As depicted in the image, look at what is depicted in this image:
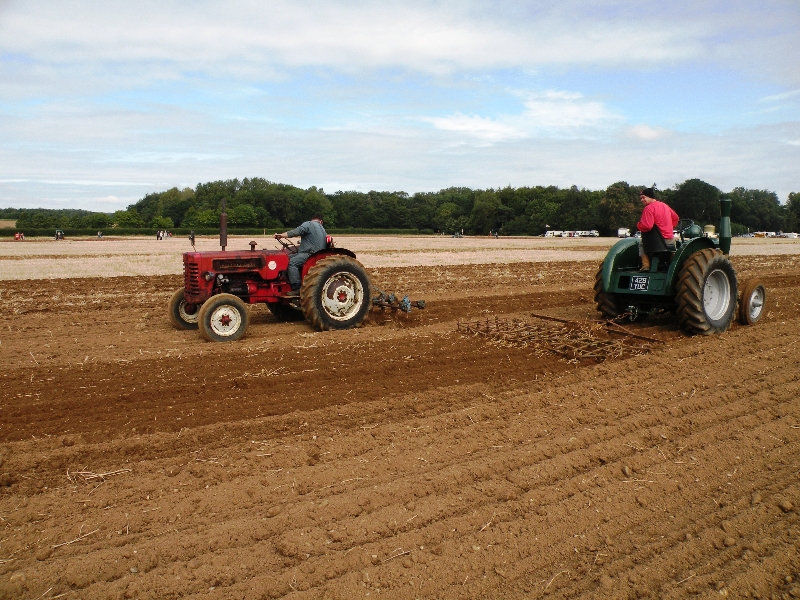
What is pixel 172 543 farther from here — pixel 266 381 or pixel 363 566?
pixel 266 381

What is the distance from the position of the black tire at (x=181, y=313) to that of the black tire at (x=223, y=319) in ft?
3.55

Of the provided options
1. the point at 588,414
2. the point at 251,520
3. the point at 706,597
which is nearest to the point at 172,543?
the point at 251,520

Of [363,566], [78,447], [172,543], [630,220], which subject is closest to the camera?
[363,566]

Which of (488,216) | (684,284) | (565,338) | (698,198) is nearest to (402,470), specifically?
(565,338)

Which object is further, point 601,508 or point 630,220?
point 630,220

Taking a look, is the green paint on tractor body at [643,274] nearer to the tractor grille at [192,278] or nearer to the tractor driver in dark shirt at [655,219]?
the tractor driver in dark shirt at [655,219]

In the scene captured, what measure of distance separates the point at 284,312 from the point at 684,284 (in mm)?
5543

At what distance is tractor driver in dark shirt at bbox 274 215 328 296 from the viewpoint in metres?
9.29

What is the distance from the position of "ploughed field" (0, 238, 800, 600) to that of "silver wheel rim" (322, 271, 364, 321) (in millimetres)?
1217

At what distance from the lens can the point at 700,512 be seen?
145 inches

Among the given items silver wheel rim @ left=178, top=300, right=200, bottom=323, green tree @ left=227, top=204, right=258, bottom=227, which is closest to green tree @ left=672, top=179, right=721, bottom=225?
green tree @ left=227, top=204, right=258, bottom=227

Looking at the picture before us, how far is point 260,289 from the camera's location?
9242 mm

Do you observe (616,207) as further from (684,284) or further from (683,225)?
(684,284)

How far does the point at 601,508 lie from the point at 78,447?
11.3 feet
